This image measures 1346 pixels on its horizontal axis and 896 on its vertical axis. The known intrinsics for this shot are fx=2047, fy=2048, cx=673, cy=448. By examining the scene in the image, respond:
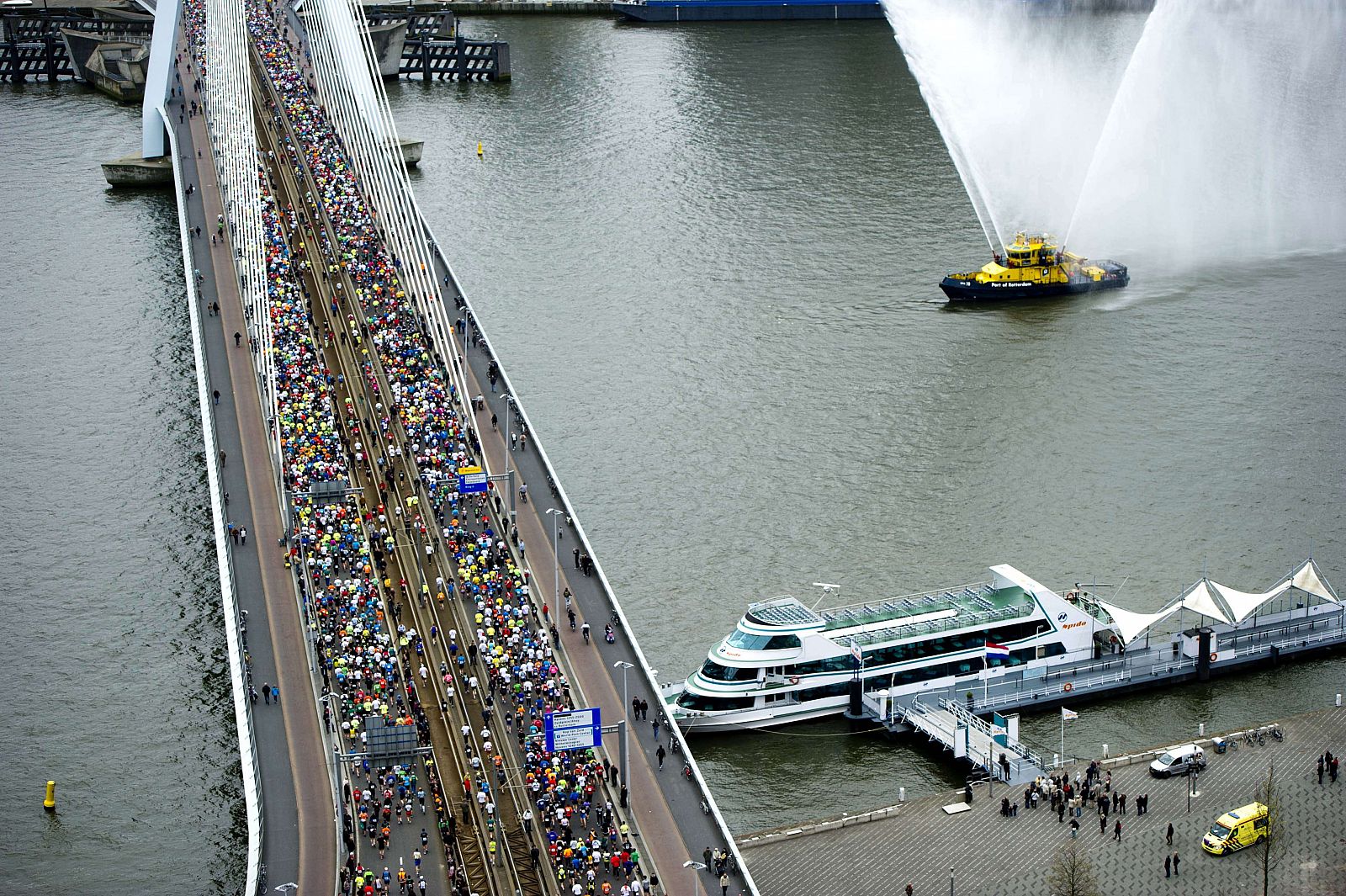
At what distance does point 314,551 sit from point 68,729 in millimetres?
8939

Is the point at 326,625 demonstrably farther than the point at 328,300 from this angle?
No

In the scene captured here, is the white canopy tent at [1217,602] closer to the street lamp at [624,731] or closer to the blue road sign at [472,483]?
the street lamp at [624,731]

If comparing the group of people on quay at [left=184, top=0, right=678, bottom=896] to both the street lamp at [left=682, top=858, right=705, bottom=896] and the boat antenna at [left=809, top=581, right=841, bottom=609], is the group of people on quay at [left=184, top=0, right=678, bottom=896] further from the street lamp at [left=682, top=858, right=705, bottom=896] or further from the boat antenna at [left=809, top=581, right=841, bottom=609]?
the boat antenna at [left=809, top=581, right=841, bottom=609]

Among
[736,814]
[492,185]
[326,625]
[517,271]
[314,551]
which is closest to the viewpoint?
[736,814]

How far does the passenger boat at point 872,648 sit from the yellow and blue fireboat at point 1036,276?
108 ft

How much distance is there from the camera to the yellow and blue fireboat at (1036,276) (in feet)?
300

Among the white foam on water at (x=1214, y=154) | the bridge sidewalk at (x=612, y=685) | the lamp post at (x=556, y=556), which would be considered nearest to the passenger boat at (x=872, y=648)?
the bridge sidewalk at (x=612, y=685)

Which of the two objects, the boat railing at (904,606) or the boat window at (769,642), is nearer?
the boat window at (769,642)

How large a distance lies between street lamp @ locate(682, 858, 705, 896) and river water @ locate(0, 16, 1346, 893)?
21.6 feet

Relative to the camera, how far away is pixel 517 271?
311 ft

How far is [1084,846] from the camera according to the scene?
49.5 m

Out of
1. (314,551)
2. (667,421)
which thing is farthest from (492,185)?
(314,551)

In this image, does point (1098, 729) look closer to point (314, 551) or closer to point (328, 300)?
point (314, 551)

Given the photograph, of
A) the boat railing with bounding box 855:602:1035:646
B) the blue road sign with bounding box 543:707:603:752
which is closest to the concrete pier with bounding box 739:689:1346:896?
the blue road sign with bounding box 543:707:603:752
